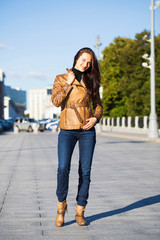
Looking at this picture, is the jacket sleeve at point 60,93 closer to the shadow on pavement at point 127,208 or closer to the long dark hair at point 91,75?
the long dark hair at point 91,75

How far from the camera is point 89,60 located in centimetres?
463

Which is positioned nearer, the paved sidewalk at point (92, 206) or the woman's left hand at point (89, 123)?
the paved sidewalk at point (92, 206)

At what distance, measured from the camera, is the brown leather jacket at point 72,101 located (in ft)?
14.6

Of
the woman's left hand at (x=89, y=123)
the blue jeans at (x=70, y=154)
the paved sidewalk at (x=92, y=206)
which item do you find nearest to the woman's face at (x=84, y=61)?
the woman's left hand at (x=89, y=123)

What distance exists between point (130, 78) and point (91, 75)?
47.5 m

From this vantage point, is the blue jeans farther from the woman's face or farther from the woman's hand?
the woman's face

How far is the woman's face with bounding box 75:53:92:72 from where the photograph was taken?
15.2 feet

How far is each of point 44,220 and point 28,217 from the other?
10.1 inches

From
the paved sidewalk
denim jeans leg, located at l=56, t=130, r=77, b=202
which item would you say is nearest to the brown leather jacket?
denim jeans leg, located at l=56, t=130, r=77, b=202

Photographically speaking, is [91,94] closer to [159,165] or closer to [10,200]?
[10,200]

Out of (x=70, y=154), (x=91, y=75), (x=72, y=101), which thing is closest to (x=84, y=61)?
(x=91, y=75)

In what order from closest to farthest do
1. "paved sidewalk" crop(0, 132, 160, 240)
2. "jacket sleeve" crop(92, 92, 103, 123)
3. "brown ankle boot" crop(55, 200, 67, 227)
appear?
"paved sidewalk" crop(0, 132, 160, 240) → "brown ankle boot" crop(55, 200, 67, 227) → "jacket sleeve" crop(92, 92, 103, 123)

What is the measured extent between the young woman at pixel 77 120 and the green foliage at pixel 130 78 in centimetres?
4063

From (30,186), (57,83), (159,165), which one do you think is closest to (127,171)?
(159,165)
